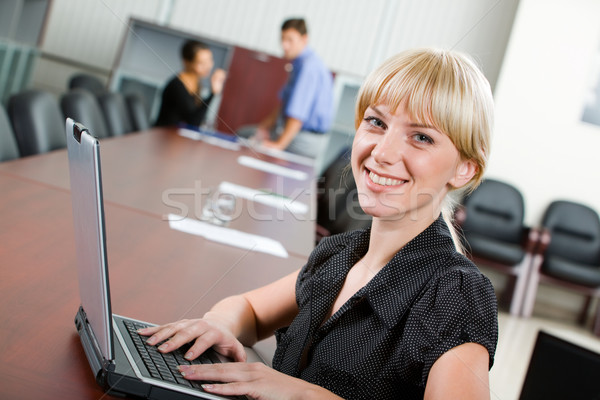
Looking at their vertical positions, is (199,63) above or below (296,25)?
below

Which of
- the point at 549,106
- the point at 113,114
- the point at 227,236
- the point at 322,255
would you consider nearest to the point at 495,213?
the point at 549,106

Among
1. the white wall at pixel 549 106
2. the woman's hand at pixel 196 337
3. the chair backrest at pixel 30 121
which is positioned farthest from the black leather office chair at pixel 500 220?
the woman's hand at pixel 196 337

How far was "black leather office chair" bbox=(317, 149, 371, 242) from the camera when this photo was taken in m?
3.18

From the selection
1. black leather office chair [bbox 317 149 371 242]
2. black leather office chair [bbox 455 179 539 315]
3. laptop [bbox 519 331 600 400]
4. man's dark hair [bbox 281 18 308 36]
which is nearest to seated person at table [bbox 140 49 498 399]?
laptop [bbox 519 331 600 400]

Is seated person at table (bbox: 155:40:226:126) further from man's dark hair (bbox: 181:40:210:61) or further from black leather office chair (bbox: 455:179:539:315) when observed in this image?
black leather office chair (bbox: 455:179:539:315)

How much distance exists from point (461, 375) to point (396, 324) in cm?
16

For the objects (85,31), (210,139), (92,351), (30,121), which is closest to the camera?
(92,351)

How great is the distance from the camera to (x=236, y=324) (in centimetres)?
123

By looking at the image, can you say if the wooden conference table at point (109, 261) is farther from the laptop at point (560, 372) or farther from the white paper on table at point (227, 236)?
the laptop at point (560, 372)

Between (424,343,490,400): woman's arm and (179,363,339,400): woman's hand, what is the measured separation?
6.3 inches

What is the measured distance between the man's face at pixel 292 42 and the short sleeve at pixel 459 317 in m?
4.00

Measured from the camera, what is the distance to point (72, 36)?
7027mm

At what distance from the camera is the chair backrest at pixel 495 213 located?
5.20m

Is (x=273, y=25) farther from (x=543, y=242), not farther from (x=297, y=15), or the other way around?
(x=543, y=242)
